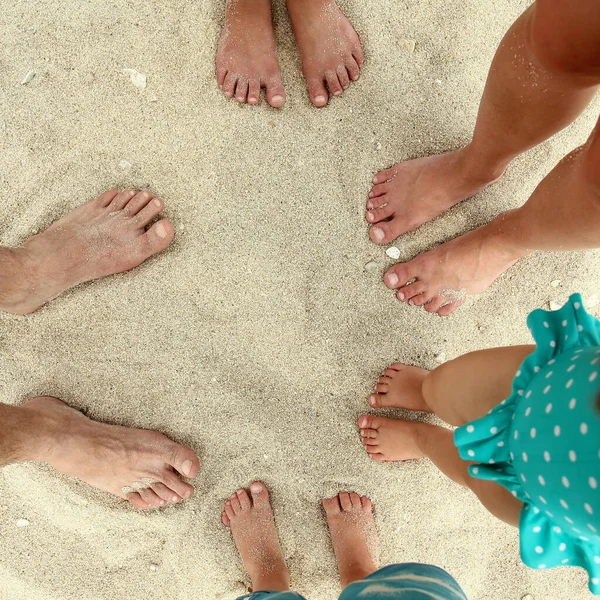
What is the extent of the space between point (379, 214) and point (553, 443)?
33.1 inches

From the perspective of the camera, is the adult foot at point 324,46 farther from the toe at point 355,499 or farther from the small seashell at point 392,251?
the toe at point 355,499

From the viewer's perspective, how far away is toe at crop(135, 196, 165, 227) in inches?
55.1

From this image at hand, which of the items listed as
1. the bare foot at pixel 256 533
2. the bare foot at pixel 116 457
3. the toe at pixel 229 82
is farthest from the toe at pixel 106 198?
the bare foot at pixel 256 533

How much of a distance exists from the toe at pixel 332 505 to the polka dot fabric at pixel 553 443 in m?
0.64

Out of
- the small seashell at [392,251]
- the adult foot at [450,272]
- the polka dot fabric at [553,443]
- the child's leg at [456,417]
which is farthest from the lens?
the small seashell at [392,251]

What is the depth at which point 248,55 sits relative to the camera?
4.61ft

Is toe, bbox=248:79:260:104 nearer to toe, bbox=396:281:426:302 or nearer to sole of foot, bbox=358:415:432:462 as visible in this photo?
toe, bbox=396:281:426:302

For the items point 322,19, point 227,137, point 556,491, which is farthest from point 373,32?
point 556,491

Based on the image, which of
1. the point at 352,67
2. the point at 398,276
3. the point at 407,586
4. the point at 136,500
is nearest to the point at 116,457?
the point at 136,500

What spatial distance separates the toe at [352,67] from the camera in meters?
1.44

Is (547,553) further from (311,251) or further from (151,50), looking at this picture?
(151,50)

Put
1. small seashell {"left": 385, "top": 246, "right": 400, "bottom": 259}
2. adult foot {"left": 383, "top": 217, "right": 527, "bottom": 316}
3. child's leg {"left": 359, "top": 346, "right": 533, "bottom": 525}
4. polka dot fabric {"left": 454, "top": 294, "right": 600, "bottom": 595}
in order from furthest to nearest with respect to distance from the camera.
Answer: small seashell {"left": 385, "top": 246, "right": 400, "bottom": 259} < adult foot {"left": 383, "top": 217, "right": 527, "bottom": 316} < child's leg {"left": 359, "top": 346, "right": 533, "bottom": 525} < polka dot fabric {"left": 454, "top": 294, "right": 600, "bottom": 595}

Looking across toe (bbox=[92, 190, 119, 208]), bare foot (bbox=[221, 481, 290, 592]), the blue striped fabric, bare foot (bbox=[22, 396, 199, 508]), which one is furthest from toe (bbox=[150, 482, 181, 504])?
toe (bbox=[92, 190, 119, 208])

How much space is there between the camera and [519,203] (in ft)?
4.91
